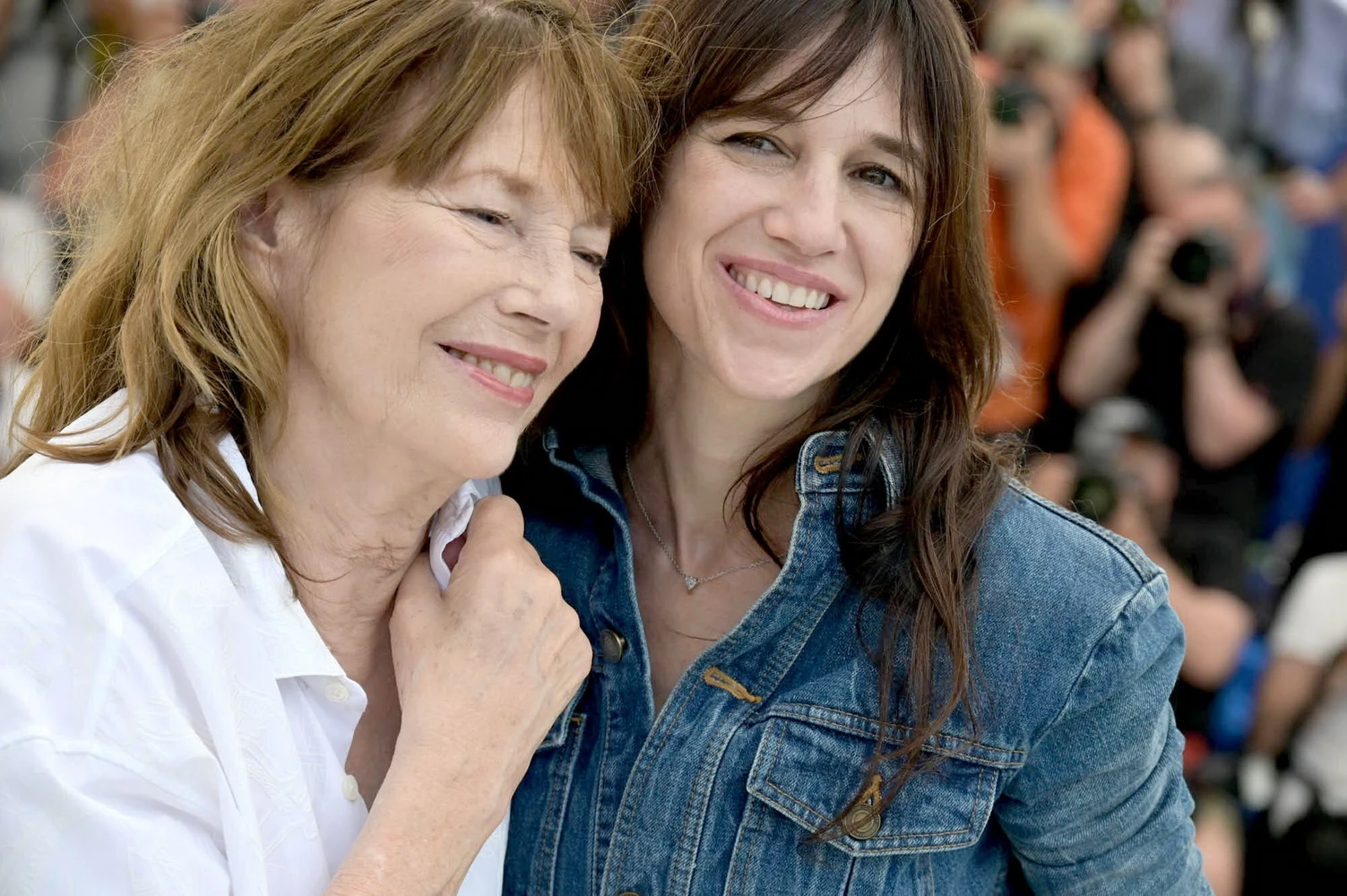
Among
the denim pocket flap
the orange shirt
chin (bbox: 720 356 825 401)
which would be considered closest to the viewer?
the denim pocket flap

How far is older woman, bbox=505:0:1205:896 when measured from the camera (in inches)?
64.6

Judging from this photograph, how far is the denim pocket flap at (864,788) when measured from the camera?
1.63 meters

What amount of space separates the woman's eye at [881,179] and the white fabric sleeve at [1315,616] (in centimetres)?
209

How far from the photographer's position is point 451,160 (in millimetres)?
1539

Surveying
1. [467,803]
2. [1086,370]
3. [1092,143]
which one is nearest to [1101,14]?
[1092,143]

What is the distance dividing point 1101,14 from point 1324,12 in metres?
0.66

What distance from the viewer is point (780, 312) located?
5.75 ft

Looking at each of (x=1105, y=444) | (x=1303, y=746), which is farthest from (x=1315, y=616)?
(x=1105, y=444)

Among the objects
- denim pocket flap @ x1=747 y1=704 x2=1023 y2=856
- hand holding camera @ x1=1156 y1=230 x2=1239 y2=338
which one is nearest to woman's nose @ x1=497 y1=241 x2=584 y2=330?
denim pocket flap @ x1=747 y1=704 x2=1023 y2=856

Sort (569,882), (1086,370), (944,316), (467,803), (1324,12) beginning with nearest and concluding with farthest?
(467,803) → (569,882) → (944,316) → (1086,370) → (1324,12)

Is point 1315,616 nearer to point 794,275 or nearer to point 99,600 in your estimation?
point 794,275

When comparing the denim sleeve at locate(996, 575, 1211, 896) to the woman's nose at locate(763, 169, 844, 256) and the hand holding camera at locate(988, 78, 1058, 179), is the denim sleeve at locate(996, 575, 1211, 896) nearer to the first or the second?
the woman's nose at locate(763, 169, 844, 256)

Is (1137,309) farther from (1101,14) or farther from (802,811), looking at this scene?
(802,811)

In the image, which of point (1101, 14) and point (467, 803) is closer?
point (467, 803)
